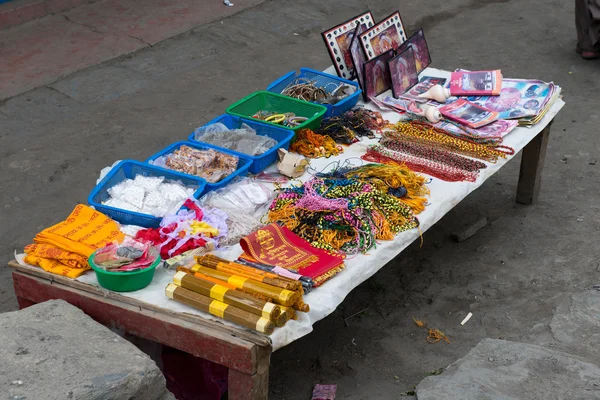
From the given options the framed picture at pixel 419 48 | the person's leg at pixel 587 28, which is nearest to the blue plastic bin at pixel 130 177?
the framed picture at pixel 419 48

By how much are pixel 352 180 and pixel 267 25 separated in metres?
4.68

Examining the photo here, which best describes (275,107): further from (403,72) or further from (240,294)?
(240,294)

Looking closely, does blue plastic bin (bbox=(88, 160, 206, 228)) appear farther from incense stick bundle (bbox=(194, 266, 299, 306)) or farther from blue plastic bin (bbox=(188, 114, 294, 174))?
incense stick bundle (bbox=(194, 266, 299, 306))

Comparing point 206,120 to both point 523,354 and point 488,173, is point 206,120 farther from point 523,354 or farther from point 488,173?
point 523,354

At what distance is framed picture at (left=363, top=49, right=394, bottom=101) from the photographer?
15.2ft

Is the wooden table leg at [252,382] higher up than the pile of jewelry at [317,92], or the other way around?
the pile of jewelry at [317,92]

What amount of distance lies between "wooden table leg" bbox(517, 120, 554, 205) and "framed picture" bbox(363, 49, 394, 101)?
98 cm

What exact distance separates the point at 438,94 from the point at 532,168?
87cm

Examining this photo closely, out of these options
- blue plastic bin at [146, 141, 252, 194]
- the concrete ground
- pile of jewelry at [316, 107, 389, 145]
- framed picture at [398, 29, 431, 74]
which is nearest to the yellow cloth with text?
blue plastic bin at [146, 141, 252, 194]

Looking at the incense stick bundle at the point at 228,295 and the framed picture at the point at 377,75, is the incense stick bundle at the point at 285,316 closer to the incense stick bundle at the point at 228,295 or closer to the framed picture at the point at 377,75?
the incense stick bundle at the point at 228,295

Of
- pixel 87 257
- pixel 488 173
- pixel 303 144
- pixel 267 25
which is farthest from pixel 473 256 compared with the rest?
pixel 267 25

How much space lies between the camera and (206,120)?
6.22 metres

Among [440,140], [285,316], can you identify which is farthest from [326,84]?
[285,316]

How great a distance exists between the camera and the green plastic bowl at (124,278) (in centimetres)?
299
